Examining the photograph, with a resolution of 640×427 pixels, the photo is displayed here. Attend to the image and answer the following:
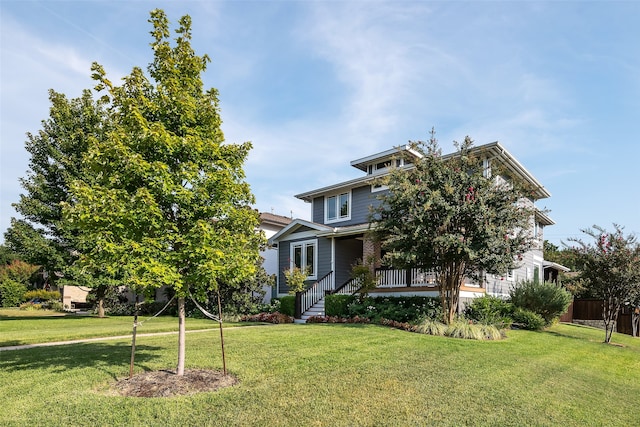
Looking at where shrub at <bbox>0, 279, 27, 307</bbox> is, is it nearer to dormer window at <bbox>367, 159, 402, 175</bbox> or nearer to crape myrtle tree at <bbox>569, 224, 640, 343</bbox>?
dormer window at <bbox>367, 159, 402, 175</bbox>

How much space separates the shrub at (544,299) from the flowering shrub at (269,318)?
9.38 m

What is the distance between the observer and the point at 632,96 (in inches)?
483

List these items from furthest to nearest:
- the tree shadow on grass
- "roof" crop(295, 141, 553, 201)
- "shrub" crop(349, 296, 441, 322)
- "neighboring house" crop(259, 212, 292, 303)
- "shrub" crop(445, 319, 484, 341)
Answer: "neighboring house" crop(259, 212, 292, 303) < "roof" crop(295, 141, 553, 201) < "shrub" crop(349, 296, 441, 322) < "shrub" crop(445, 319, 484, 341) < the tree shadow on grass

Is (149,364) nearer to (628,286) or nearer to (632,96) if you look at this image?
(632,96)

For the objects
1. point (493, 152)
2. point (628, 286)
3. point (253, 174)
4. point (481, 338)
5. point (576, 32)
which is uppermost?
point (576, 32)

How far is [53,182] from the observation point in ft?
64.5

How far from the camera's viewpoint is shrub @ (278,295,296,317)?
18578 millimetres

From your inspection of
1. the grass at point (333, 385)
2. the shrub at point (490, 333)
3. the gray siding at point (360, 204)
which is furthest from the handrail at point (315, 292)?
the shrub at point (490, 333)

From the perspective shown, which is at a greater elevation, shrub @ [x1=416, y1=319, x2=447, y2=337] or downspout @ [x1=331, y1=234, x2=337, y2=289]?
downspout @ [x1=331, y1=234, x2=337, y2=289]

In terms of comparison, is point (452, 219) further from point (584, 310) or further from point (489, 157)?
point (584, 310)

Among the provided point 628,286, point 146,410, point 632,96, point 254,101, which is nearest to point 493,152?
point 632,96

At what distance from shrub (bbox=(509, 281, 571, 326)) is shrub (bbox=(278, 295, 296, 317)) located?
30.3 feet

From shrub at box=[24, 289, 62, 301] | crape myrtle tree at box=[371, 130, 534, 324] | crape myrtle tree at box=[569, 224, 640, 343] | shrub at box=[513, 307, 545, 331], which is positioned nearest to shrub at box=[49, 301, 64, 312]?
shrub at box=[24, 289, 62, 301]

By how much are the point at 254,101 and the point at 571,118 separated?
35.7 ft
